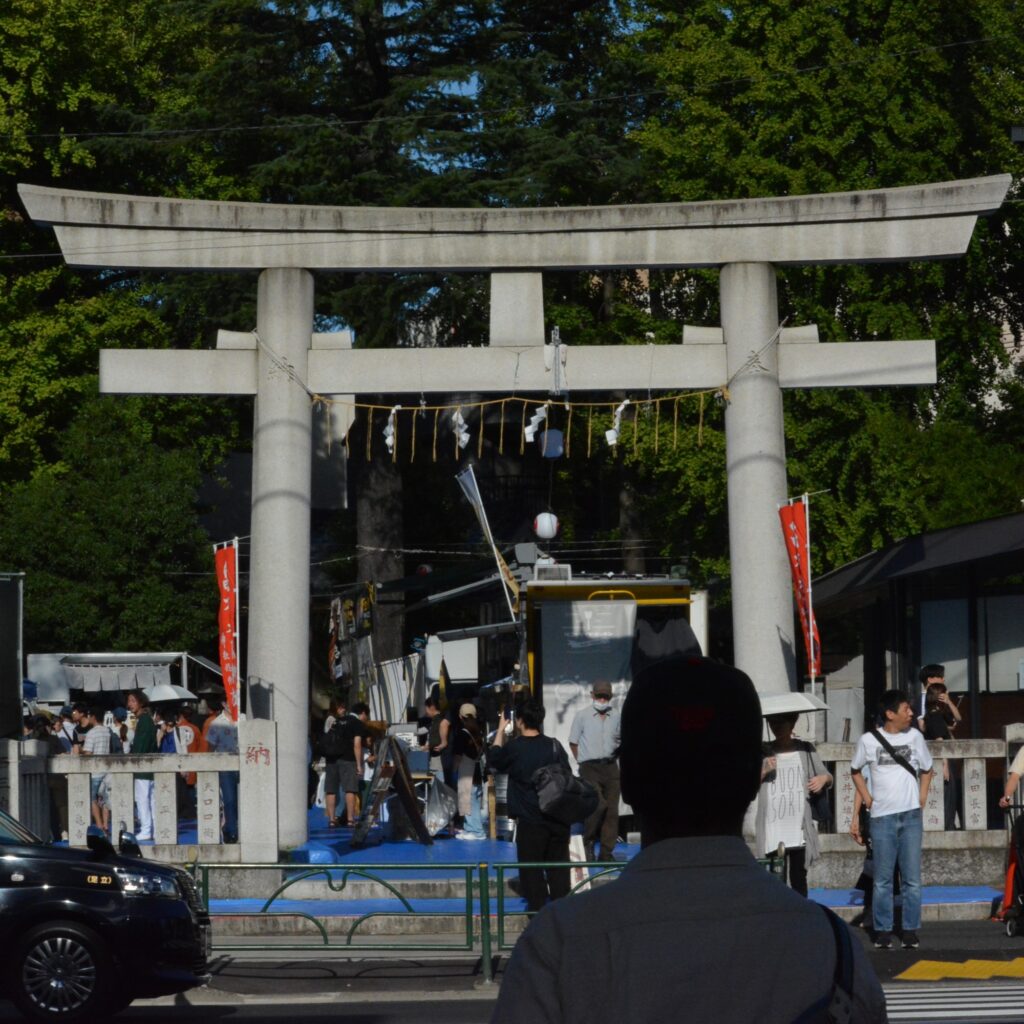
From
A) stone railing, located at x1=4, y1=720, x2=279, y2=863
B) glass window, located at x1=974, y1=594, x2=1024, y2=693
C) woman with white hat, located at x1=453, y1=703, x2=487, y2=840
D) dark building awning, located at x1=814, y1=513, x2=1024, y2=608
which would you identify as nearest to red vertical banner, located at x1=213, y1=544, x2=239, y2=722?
stone railing, located at x1=4, y1=720, x2=279, y2=863

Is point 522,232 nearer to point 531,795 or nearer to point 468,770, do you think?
point 468,770

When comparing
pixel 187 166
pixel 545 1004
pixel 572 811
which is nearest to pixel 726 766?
pixel 545 1004

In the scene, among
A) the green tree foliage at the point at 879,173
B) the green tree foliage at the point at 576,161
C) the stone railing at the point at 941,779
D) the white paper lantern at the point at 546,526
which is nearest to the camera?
the stone railing at the point at 941,779

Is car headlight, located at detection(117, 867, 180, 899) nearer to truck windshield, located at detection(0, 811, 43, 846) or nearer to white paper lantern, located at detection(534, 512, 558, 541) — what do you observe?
truck windshield, located at detection(0, 811, 43, 846)

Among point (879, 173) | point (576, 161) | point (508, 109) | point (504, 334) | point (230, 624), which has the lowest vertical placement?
point (230, 624)

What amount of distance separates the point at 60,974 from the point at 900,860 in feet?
21.2

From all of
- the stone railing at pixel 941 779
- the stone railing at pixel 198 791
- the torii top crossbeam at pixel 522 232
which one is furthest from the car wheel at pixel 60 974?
the torii top crossbeam at pixel 522 232

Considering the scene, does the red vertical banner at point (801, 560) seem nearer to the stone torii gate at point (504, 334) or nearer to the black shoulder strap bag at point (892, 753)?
the stone torii gate at point (504, 334)

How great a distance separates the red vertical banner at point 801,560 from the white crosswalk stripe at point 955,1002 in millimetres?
6727

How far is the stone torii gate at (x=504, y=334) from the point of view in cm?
1964

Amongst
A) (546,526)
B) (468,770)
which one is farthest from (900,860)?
(546,526)

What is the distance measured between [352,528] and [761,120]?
1764cm

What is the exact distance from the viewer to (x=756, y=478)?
19875mm

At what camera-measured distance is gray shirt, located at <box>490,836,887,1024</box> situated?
104 inches
